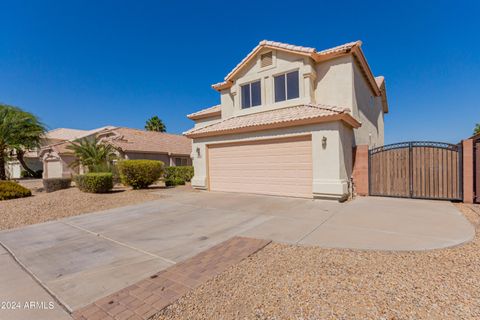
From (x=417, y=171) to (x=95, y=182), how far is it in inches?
603

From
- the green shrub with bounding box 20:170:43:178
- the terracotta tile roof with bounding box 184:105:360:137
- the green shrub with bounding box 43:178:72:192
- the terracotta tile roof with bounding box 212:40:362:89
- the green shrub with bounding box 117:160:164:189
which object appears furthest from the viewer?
the green shrub with bounding box 20:170:43:178

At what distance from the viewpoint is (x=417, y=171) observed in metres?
8.84

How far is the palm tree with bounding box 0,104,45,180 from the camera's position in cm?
1484

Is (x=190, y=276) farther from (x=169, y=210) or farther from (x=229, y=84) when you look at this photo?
(x=229, y=84)

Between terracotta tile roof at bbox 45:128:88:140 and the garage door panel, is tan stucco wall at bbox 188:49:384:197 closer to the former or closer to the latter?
the garage door panel

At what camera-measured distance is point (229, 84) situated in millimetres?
14031

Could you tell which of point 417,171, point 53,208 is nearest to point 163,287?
point 53,208

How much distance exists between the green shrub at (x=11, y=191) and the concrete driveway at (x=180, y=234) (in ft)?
24.7

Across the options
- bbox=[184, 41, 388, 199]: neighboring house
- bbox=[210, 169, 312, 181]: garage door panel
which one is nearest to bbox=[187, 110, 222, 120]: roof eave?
bbox=[184, 41, 388, 199]: neighboring house

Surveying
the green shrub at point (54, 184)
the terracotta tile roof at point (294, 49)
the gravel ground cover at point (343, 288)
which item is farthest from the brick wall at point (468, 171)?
the green shrub at point (54, 184)

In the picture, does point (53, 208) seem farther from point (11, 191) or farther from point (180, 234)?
point (180, 234)

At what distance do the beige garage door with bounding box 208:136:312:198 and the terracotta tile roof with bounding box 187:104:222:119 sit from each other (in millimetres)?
4641

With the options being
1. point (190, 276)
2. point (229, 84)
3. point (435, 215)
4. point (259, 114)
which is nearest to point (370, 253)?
point (190, 276)

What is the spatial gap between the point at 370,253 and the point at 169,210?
633 cm
